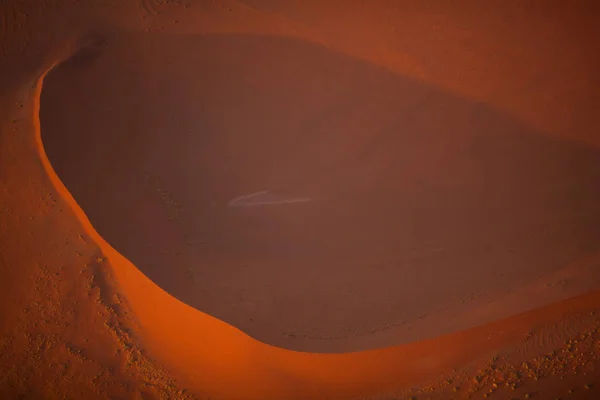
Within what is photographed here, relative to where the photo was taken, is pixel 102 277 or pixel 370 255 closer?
pixel 102 277

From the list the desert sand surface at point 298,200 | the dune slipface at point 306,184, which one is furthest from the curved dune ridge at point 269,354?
the dune slipface at point 306,184

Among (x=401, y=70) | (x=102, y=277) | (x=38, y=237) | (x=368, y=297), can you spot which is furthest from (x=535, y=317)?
(x=38, y=237)

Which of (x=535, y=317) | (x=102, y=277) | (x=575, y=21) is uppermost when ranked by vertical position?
(x=575, y=21)

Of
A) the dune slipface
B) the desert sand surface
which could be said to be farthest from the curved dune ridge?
the dune slipface

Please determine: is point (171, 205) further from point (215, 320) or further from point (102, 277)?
point (215, 320)

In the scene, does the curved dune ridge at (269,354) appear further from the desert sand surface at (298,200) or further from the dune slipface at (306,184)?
the dune slipface at (306,184)

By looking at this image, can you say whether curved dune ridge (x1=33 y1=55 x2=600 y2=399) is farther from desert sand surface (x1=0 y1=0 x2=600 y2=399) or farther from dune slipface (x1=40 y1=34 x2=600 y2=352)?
dune slipface (x1=40 y1=34 x2=600 y2=352)
